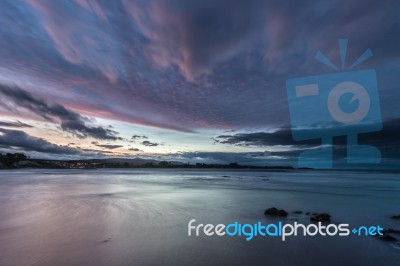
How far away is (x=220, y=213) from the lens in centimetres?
1038

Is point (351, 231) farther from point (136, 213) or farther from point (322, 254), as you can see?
point (136, 213)

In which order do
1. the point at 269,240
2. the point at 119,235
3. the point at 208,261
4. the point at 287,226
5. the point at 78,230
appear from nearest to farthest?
the point at 208,261 < the point at 269,240 < the point at 119,235 < the point at 78,230 < the point at 287,226

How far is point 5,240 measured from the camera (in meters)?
6.32

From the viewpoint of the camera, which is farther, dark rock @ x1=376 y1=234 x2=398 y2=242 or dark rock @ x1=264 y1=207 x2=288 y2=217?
dark rock @ x1=264 y1=207 x2=288 y2=217

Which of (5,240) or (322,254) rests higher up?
(322,254)

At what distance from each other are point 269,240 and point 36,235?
6447 mm

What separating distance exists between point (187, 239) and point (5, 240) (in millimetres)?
4773

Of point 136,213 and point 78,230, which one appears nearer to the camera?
point 78,230

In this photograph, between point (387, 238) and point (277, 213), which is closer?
point (387, 238)

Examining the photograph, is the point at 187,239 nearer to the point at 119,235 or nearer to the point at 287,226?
the point at 119,235

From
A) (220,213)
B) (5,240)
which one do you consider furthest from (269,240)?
(5,240)

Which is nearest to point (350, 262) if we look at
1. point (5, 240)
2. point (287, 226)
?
point (287, 226)

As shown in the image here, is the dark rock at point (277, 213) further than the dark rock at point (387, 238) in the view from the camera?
Yes

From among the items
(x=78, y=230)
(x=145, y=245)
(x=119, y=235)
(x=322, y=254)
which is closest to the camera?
(x=322, y=254)
